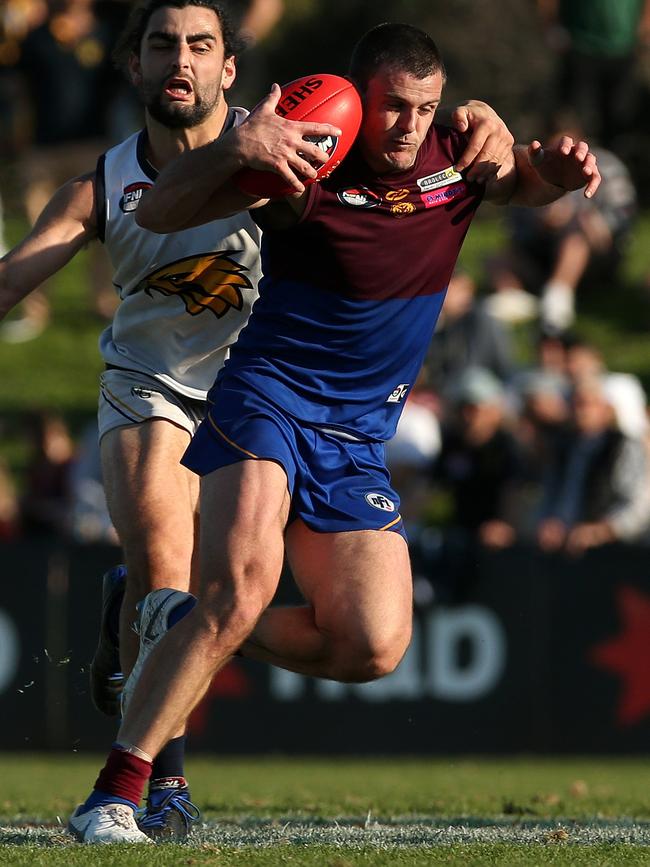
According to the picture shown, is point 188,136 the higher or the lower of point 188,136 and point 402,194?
the higher

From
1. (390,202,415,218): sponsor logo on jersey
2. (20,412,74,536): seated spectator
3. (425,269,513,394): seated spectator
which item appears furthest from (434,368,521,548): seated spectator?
(390,202,415,218): sponsor logo on jersey

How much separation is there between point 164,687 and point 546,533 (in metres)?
6.64

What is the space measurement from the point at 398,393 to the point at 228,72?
150 centimetres

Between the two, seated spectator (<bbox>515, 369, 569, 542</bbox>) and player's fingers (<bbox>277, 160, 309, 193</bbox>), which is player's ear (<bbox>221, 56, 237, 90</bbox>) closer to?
player's fingers (<bbox>277, 160, 309, 193</bbox>)

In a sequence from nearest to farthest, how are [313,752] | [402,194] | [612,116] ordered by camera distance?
[402,194] < [313,752] < [612,116]

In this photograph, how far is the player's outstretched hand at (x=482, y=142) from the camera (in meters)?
5.86

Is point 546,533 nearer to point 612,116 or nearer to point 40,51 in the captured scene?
point 40,51

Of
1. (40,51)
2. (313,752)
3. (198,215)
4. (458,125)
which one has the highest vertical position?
(40,51)

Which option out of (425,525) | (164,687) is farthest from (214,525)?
(425,525)

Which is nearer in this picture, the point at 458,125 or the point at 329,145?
the point at 329,145

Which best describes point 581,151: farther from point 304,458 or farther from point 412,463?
point 412,463

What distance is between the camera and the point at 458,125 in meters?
5.95

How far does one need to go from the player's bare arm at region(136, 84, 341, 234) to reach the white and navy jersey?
848mm

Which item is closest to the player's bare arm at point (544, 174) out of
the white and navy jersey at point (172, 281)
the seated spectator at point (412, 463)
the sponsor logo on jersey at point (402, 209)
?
the sponsor logo on jersey at point (402, 209)
